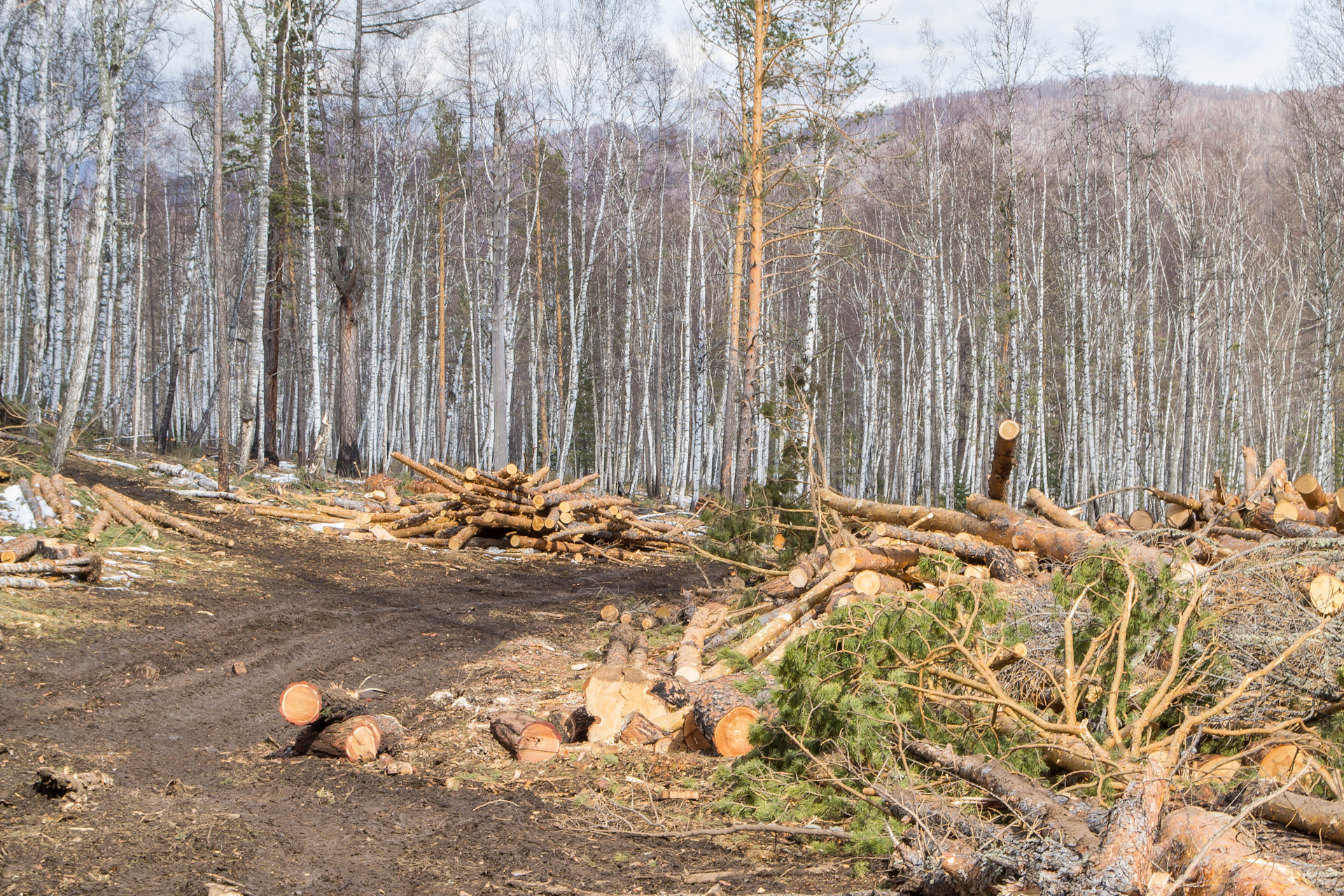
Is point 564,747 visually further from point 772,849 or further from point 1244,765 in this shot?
point 1244,765

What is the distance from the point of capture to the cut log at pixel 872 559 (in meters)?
6.70

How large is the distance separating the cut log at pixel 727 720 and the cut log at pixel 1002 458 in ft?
11.4

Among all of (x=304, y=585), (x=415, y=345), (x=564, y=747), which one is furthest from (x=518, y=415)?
(x=564, y=747)

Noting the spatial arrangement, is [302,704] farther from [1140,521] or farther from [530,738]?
[1140,521]

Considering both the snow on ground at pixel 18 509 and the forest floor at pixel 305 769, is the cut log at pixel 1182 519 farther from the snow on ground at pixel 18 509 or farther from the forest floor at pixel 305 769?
the snow on ground at pixel 18 509

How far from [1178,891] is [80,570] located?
350 inches

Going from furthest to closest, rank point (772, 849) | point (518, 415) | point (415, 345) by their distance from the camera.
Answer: point (518, 415) → point (415, 345) → point (772, 849)

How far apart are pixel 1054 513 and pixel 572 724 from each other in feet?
17.8

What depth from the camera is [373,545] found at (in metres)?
12.7

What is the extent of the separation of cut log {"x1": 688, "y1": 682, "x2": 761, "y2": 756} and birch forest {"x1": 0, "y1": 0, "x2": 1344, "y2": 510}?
17.0ft

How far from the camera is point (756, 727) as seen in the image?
14.5 ft

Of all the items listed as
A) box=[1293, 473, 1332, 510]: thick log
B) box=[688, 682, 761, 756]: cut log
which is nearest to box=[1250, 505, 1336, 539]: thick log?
box=[1293, 473, 1332, 510]: thick log

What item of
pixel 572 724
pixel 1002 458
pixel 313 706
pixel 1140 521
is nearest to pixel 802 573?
pixel 1002 458

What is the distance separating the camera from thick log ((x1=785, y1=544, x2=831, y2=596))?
7.23 m
